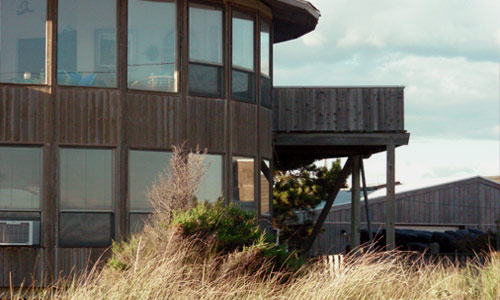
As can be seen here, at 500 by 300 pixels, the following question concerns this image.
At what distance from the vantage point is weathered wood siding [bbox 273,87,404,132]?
2089cm

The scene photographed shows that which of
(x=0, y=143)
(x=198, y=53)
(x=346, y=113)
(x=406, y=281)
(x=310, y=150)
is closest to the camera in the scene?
(x=406, y=281)

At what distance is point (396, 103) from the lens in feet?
69.1

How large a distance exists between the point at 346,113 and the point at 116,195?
6.66 metres

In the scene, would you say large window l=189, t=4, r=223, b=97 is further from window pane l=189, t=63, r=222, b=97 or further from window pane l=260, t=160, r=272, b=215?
window pane l=260, t=160, r=272, b=215

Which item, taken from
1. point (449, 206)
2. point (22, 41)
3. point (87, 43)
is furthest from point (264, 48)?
point (449, 206)

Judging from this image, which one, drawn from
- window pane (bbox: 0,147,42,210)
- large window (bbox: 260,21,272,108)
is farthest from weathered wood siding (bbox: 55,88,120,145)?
large window (bbox: 260,21,272,108)

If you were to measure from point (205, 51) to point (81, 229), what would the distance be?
175 inches

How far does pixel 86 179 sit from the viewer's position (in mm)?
16781

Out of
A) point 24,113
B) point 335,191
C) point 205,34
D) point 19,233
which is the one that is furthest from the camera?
point 335,191

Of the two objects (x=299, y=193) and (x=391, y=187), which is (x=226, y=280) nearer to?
(x=391, y=187)

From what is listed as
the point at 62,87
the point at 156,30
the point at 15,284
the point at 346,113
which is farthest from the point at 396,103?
the point at 15,284

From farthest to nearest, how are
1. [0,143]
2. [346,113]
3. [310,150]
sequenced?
[310,150], [346,113], [0,143]

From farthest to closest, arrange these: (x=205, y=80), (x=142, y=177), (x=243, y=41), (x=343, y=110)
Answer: (x=343, y=110)
(x=243, y=41)
(x=205, y=80)
(x=142, y=177)

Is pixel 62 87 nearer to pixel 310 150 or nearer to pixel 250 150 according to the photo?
pixel 250 150
